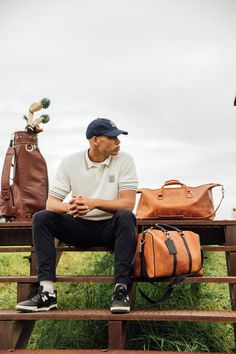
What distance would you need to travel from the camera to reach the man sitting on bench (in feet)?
11.7

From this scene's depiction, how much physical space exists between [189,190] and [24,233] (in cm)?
158

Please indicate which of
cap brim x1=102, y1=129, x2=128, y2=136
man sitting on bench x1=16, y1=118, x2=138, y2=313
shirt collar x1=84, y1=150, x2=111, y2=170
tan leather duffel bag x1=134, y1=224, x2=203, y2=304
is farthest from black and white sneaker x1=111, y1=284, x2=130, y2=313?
cap brim x1=102, y1=129, x2=128, y2=136

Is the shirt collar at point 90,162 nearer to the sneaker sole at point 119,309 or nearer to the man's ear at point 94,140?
the man's ear at point 94,140

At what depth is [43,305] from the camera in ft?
11.8

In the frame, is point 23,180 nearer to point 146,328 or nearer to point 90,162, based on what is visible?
point 90,162

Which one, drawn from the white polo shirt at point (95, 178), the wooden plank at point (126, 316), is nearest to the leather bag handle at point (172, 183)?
the white polo shirt at point (95, 178)

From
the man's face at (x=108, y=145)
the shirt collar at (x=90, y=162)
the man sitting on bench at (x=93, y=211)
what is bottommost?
the man sitting on bench at (x=93, y=211)

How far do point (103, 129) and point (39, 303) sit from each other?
1.39 meters

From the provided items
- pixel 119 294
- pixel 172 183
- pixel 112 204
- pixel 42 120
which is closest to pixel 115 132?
pixel 112 204

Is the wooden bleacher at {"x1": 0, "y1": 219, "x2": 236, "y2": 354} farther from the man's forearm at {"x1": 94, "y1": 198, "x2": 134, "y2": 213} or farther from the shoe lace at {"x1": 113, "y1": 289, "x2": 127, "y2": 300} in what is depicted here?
the man's forearm at {"x1": 94, "y1": 198, "x2": 134, "y2": 213}

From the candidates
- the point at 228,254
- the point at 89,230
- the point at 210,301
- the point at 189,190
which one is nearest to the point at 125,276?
the point at 89,230

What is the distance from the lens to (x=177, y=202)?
4.66 metres

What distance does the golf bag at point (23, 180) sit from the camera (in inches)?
197

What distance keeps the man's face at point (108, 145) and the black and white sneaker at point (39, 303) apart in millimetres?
1163
